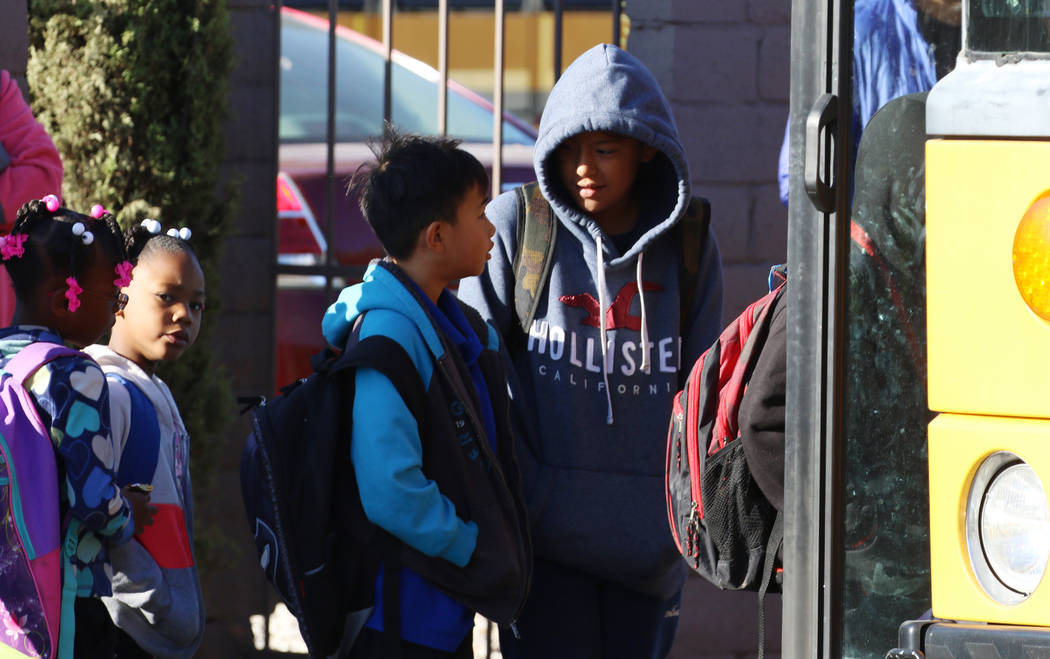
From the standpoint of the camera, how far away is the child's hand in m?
3.18

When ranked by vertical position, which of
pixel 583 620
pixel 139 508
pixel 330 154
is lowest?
pixel 583 620

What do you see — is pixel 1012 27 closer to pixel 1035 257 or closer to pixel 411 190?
pixel 1035 257

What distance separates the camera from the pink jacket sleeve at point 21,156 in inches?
169

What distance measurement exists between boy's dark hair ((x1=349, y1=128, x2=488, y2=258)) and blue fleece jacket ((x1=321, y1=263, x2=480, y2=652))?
14cm

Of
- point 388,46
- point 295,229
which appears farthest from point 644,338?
point 295,229

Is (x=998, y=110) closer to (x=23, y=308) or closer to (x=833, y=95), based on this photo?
(x=833, y=95)

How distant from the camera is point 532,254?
3.36 metres

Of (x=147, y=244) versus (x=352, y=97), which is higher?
(x=352, y=97)

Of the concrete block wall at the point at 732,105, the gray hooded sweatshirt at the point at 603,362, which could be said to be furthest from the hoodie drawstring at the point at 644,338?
the concrete block wall at the point at 732,105

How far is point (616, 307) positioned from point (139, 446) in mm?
1136

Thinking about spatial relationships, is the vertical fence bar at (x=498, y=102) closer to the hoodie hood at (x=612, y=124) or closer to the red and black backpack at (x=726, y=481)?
the hoodie hood at (x=612, y=124)

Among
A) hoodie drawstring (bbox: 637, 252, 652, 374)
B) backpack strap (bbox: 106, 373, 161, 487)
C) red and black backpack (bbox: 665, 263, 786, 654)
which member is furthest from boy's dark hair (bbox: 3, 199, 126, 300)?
red and black backpack (bbox: 665, 263, 786, 654)

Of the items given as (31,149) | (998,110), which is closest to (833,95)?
(998,110)

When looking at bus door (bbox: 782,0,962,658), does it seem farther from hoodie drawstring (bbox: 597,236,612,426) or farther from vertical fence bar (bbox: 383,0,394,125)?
vertical fence bar (bbox: 383,0,394,125)
